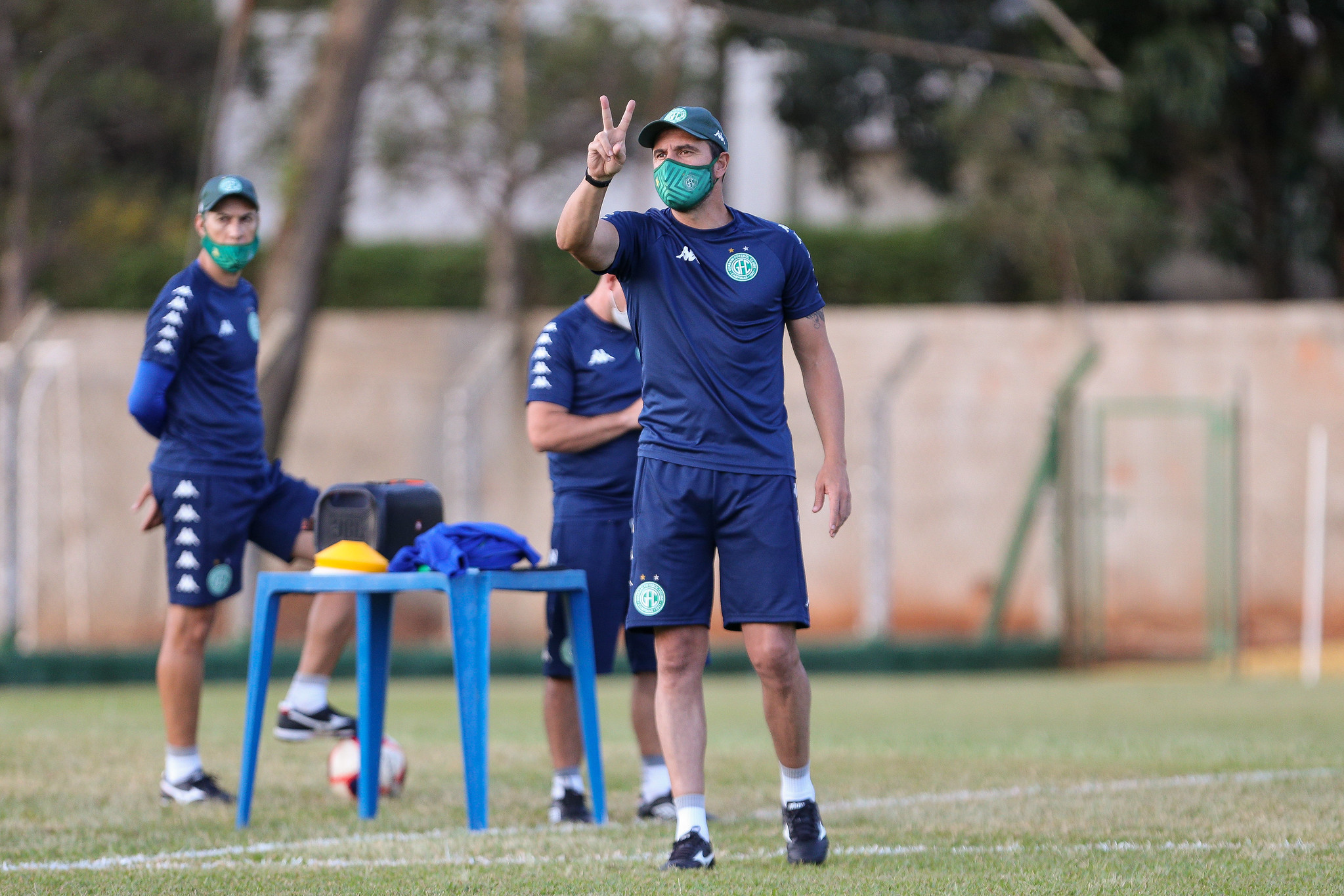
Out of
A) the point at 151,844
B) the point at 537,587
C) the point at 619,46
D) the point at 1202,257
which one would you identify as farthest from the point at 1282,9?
the point at 151,844

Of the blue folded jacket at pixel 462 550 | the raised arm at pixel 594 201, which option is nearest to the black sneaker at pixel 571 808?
the blue folded jacket at pixel 462 550

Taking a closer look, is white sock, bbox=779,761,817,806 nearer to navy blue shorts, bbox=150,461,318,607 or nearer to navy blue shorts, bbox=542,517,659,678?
navy blue shorts, bbox=542,517,659,678

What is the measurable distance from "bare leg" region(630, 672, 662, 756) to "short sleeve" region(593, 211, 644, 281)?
65.1 inches

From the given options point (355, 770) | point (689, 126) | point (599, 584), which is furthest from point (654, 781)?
point (689, 126)

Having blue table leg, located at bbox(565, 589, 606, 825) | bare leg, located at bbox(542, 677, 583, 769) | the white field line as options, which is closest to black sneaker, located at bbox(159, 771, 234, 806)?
the white field line

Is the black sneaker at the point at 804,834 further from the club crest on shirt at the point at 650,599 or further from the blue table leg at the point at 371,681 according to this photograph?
the blue table leg at the point at 371,681

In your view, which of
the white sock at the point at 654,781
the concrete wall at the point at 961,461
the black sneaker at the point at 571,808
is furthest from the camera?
the concrete wall at the point at 961,461

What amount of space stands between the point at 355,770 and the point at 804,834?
6.35 ft

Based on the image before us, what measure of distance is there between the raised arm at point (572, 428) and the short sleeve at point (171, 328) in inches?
50.7

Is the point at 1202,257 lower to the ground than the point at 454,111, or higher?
lower

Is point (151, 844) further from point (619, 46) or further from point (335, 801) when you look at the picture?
point (619, 46)

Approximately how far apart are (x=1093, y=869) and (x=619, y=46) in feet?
59.1

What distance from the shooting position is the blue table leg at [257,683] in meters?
5.13

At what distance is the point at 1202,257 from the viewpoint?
2034 centimetres
